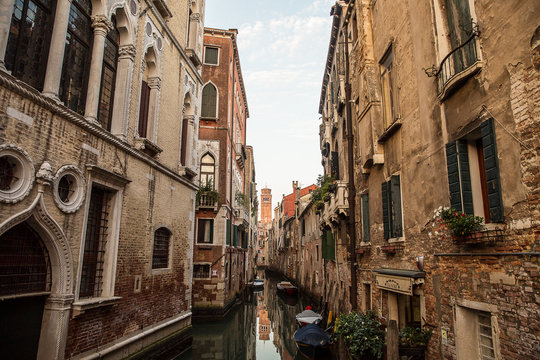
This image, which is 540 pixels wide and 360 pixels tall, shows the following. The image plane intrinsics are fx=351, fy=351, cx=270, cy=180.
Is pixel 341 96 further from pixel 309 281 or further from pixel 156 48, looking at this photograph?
pixel 309 281

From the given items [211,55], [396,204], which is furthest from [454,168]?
[211,55]

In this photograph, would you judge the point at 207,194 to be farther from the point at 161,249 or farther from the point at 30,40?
the point at 30,40

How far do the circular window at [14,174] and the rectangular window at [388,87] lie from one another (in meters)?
7.43

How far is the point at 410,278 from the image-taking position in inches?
266

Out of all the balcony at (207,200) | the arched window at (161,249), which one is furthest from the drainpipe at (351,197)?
A: the balcony at (207,200)

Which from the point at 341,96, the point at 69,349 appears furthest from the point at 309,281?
the point at 69,349

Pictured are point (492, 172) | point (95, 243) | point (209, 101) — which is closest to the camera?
point (492, 172)

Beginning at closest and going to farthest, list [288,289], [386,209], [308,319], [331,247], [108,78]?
[108,78] → [386,209] → [308,319] → [331,247] → [288,289]

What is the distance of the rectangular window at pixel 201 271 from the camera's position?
17.0m

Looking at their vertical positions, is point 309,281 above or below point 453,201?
below

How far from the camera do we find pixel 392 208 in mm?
8242

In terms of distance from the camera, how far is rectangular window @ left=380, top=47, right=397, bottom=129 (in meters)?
8.69

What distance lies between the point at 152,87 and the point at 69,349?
668cm

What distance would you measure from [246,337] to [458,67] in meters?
14.4
